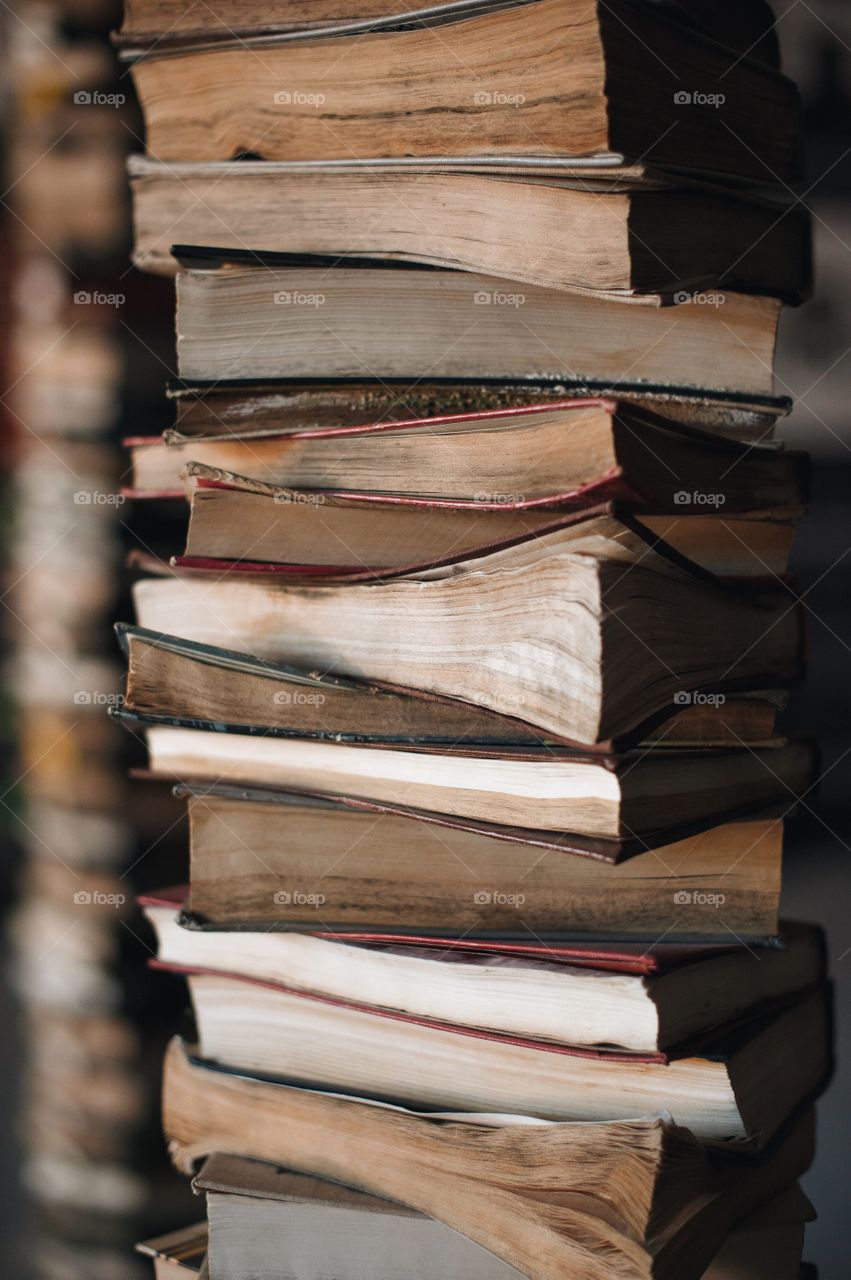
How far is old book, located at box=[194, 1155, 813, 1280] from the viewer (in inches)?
27.8

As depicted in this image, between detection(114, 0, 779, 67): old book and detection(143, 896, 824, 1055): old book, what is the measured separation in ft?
1.77

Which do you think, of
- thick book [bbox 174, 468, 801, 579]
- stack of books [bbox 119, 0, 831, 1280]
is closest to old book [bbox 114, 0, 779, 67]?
stack of books [bbox 119, 0, 831, 1280]

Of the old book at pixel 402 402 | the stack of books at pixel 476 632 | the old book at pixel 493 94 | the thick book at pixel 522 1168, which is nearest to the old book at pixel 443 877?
the stack of books at pixel 476 632

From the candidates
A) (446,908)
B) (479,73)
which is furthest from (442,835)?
(479,73)

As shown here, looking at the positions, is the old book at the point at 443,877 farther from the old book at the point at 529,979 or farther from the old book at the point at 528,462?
the old book at the point at 528,462

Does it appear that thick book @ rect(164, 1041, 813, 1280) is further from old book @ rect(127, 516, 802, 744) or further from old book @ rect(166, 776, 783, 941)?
old book @ rect(127, 516, 802, 744)

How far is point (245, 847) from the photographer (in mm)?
756

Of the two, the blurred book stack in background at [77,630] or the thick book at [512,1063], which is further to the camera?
the blurred book stack in background at [77,630]

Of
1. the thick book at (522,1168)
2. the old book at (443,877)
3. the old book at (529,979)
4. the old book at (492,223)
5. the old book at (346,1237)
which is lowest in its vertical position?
the old book at (346,1237)

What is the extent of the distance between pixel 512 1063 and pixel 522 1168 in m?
0.06

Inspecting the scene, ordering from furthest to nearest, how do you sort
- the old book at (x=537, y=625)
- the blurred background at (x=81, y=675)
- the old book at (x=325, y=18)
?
1. the blurred background at (x=81, y=675)
2. the old book at (x=325, y=18)
3. the old book at (x=537, y=625)

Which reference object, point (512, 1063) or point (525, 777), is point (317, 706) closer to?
point (525, 777)

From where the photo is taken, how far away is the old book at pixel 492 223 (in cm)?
66

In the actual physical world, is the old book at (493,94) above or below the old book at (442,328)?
above
